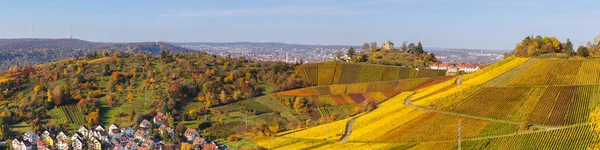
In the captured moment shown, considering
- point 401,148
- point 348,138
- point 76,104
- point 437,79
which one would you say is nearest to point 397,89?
point 437,79

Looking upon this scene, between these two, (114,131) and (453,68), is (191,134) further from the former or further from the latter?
(453,68)

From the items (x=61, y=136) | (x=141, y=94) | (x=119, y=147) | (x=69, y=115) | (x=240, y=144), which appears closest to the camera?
(x=240, y=144)

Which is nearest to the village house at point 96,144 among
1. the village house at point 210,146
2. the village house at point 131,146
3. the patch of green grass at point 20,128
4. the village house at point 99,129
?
the village house at point 131,146

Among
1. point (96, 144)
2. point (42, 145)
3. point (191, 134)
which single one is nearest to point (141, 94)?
point (96, 144)

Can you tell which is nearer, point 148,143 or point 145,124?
point 148,143

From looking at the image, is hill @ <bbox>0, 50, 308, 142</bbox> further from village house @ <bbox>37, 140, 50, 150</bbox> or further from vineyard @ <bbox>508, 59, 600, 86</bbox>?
vineyard @ <bbox>508, 59, 600, 86</bbox>

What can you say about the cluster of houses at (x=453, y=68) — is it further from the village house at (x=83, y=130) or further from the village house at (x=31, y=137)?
the village house at (x=31, y=137)
